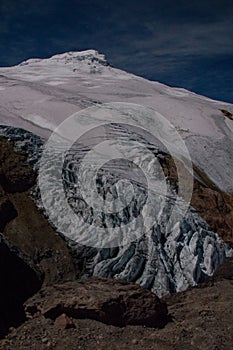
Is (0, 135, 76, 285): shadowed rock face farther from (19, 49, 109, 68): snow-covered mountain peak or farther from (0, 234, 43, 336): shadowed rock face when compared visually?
(19, 49, 109, 68): snow-covered mountain peak

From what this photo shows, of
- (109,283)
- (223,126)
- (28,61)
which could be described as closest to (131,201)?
(109,283)

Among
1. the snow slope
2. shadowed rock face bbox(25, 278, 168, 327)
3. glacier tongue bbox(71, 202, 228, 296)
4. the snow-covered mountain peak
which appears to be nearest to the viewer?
shadowed rock face bbox(25, 278, 168, 327)

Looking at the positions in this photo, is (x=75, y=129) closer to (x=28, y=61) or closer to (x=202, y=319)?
(x=202, y=319)

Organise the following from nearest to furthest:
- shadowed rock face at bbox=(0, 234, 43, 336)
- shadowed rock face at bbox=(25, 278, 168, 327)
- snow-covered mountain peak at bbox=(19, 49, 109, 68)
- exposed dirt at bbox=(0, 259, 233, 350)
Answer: exposed dirt at bbox=(0, 259, 233, 350) < shadowed rock face at bbox=(25, 278, 168, 327) < shadowed rock face at bbox=(0, 234, 43, 336) < snow-covered mountain peak at bbox=(19, 49, 109, 68)

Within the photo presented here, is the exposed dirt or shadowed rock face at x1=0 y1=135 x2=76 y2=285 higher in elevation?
shadowed rock face at x1=0 y1=135 x2=76 y2=285

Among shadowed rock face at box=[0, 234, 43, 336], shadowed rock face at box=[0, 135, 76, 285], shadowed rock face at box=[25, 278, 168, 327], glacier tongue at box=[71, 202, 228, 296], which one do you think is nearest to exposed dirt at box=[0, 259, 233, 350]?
shadowed rock face at box=[25, 278, 168, 327]

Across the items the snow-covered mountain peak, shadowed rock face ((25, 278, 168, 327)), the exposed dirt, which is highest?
the snow-covered mountain peak

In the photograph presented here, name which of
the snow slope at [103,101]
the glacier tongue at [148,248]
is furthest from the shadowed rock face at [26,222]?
the snow slope at [103,101]

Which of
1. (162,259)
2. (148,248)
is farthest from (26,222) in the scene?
(162,259)

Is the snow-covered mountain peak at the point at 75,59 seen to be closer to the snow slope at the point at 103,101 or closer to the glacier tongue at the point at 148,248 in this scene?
the snow slope at the point at 103,101
